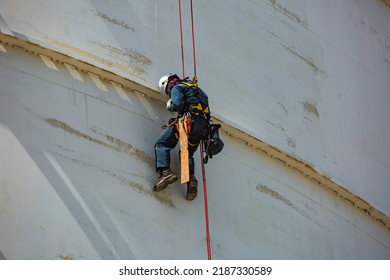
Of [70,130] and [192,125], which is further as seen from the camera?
[192,125]

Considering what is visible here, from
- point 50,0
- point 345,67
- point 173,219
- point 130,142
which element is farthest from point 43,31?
point 345,67

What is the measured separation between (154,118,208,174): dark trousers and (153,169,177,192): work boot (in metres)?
0.08

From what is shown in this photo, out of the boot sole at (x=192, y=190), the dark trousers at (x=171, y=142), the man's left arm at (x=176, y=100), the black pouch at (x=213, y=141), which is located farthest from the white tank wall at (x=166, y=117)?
the black pouch at (x=213, y=141)

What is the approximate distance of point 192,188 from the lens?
14836mm

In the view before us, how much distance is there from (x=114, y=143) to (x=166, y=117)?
0.86 metres

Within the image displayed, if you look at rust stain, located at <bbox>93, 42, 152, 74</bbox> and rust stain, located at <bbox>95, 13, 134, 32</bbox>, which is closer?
rust stain, located at <bbox>93, 42, 152, 74</bbox>

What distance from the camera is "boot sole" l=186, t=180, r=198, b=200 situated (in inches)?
583

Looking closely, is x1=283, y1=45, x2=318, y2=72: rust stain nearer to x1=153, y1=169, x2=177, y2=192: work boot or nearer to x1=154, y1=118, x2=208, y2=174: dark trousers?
x1=154, y1=118, x2=208, y2=174: dark trousers

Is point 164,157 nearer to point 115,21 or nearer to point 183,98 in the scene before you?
point 183,98

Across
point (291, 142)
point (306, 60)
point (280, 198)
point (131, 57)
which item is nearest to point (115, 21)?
point (131, 57)

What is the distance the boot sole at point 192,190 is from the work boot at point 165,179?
28 centimetres

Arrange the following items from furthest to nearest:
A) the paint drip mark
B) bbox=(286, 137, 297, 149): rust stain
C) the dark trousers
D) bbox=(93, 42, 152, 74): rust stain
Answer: bbox=(286, 137, 297, 149): rust stain, the paint drip mark, bbox=(93, 42, 152, 74): rust stain, the dark trousers

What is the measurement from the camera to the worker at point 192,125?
14.8 m

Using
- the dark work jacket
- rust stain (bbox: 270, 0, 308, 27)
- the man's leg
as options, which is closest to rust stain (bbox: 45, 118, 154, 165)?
the man's leg
